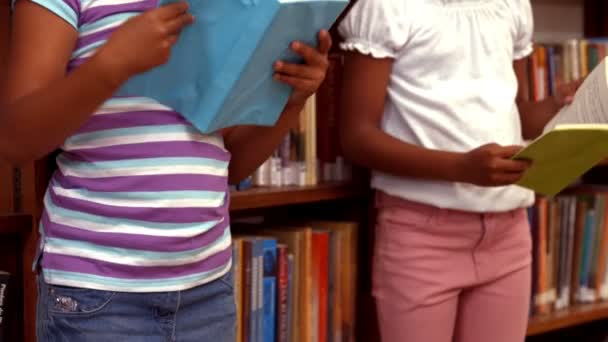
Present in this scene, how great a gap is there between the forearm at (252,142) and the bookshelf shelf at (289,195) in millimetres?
261

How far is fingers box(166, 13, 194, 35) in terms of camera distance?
0.79 metres

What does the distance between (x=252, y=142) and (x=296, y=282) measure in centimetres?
45

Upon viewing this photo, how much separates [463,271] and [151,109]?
2.10 feet

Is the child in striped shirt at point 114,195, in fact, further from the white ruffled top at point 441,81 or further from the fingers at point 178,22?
the white ruffled top at point 441,81

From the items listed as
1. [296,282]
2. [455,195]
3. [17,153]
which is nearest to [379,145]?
[455,195]

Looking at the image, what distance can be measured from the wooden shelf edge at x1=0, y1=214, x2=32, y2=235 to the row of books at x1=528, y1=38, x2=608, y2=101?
111cm

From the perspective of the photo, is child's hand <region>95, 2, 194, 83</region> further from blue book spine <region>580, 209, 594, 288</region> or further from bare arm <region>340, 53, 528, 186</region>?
blue book spine <region>580, 209, 594, 288</region>

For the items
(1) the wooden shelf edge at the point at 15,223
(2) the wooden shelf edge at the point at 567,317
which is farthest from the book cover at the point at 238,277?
(2) the wooden shelf edge at the point at 567,317

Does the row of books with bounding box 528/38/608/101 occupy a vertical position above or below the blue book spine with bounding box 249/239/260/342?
above

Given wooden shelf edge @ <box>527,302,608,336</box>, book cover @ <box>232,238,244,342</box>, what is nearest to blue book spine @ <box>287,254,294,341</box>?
book cover @ <box>232,238,244,342</box>

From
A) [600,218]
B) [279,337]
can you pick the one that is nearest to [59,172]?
[279,337]

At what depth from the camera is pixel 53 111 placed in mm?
791

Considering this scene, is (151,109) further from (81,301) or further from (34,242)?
(34,242)

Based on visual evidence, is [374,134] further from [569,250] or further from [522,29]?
[569,250]
